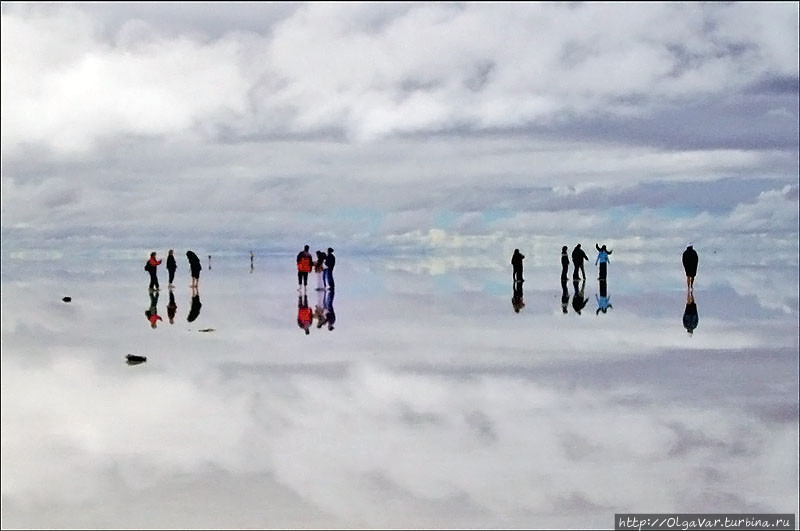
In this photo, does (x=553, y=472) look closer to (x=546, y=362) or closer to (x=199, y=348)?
(x=546, y=362)

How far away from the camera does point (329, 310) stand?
119 ft

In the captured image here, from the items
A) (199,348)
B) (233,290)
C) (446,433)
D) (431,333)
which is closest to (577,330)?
(431,333)

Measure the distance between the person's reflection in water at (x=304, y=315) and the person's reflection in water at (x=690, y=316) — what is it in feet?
29.5

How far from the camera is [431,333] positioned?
28094mm

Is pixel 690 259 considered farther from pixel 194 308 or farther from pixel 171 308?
pixel 171 308

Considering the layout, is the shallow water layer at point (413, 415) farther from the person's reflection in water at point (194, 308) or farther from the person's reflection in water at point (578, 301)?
the person's reflection in water at point (578, 301)

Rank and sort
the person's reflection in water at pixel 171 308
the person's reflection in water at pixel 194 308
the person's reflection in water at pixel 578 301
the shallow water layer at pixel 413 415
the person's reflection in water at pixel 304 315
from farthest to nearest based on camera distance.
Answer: the person's reflection in water at pixel 578 301 < the person's reflection in water at pixel 194 308 < the person's reflection in water at pixel 171 308 < the person's reflection in water at pixel 304 315 < the shallow water layer at pixel 413 415

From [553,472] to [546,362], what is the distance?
884 centimetres

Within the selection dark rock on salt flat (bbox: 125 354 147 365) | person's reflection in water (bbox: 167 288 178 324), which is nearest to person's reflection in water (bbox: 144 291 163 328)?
person's reflection in water (bbox: 167 288 178 324)

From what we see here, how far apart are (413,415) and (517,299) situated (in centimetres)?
2710

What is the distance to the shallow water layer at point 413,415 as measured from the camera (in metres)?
12.4

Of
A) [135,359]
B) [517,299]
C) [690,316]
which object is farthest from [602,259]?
[135,359]

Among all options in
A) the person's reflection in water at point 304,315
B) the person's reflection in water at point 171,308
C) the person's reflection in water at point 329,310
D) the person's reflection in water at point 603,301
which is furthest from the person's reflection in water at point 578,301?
the person's reflection in water at point 171,308

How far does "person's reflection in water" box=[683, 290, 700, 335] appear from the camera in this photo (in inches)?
1138
